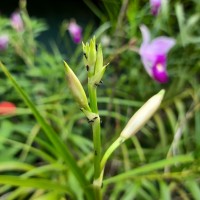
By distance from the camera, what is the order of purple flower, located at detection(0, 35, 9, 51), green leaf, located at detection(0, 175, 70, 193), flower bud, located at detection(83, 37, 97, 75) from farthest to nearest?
purple flower, located at detection(0, 35, 9, 51) < green leaf, located at detection(0, 175, 70, 193) < flower bud, located at detection(83, 37, 97, 75)

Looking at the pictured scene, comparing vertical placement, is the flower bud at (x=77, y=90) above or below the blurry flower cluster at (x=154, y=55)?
above

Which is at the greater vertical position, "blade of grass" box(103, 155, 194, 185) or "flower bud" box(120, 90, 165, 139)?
"flower bud" box(120, 90, 165, 139)

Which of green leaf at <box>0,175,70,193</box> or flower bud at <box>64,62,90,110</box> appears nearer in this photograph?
flower bud at <box>64,62,90,110</box>

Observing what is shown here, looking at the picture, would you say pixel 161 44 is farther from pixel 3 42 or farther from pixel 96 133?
pixel 3 42

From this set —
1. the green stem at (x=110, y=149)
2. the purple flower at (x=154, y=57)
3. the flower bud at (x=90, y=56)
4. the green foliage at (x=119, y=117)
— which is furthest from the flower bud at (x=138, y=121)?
the purple flower at (x=154, y=57)

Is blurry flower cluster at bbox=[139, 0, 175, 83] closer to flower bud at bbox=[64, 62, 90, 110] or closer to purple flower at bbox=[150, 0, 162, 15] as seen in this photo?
purple flower at bbox=[150, 0, 162, 15]

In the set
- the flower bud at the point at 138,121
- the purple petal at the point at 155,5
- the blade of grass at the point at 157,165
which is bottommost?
the blade of grass at the point at 157,165

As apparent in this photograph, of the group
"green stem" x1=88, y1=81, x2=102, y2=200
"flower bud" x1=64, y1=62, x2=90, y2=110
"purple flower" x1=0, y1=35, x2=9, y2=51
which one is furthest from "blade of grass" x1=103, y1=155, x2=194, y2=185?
"purple flower" x1=0, y1=35, x2=9, y2=51

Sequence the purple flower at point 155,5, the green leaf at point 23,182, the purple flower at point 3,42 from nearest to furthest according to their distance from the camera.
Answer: the green leaf at point 23,182, the purple flower at point 155,5, the purple flower at point 3,42

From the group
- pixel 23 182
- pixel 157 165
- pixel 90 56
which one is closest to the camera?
pixel 90 56

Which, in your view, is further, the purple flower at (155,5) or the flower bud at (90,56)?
the purple flower at (155,5)

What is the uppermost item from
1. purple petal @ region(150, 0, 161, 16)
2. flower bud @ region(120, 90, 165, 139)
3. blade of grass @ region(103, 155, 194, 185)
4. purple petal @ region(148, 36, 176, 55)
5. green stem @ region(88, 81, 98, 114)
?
green stem @ region(88, 81, 98, 114)

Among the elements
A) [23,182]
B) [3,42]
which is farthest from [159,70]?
[3,42]

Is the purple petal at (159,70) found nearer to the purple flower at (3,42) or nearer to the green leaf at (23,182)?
the green leaf at (23,182)
